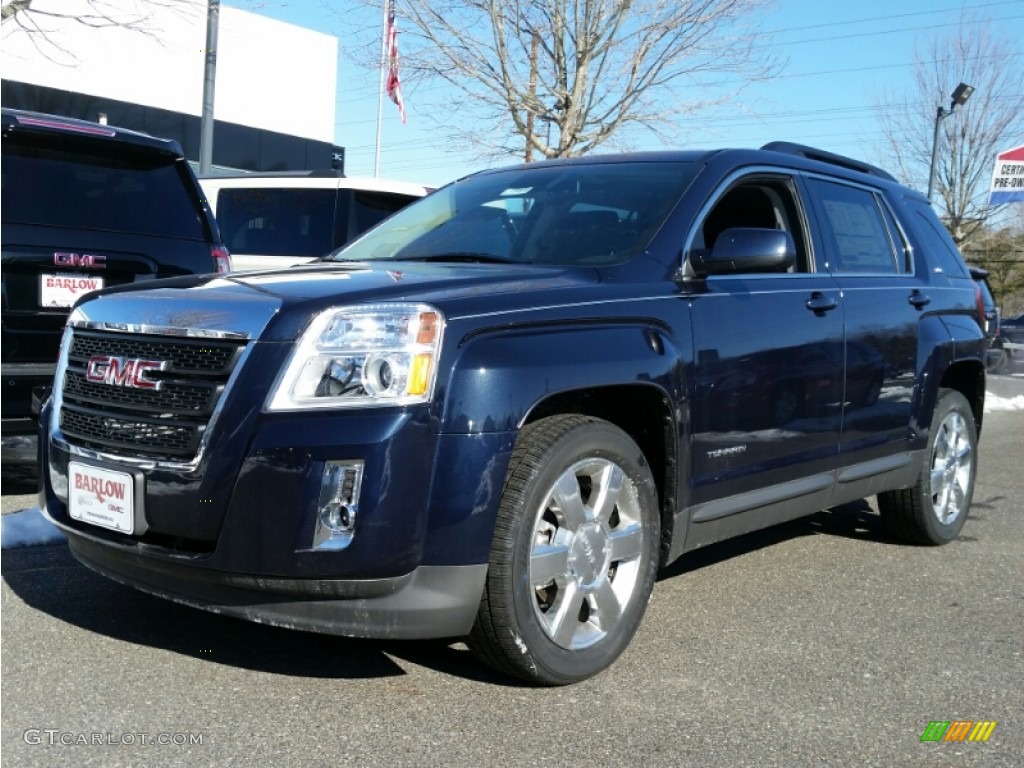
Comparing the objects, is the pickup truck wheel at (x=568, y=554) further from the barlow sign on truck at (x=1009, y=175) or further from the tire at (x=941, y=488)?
the barlow sign on truck at (x=1009, y=175)

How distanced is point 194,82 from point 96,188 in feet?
73.9

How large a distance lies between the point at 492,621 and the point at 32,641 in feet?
5.22

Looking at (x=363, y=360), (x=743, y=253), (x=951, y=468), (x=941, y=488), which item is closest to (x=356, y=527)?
(x=363, y=360)

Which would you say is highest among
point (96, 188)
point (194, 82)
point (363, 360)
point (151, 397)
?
point (194, 82)

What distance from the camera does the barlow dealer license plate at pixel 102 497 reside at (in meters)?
3.31

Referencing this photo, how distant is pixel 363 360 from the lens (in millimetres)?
3141

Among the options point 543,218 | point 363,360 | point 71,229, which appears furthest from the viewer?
point 71,229

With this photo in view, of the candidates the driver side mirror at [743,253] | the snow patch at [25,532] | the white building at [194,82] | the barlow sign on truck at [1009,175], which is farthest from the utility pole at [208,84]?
the barlow sign on truck at [1009,175]

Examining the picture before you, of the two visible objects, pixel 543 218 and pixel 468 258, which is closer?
pixel 468 258

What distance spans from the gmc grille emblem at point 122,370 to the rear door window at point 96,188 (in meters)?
2.24

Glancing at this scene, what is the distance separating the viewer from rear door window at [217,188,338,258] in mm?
10352

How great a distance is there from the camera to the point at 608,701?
11.3 feet

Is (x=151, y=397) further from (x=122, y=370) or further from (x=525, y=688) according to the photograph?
(x=525, y=688)

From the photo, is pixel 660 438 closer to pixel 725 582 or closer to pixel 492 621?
pixel 492 621
